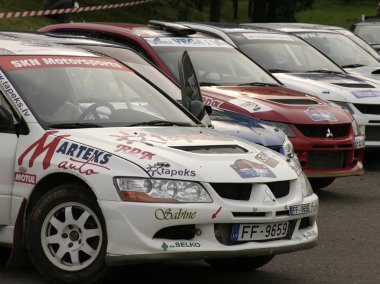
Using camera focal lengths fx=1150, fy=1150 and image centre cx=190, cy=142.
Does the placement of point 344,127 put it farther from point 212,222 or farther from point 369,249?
point 212,222

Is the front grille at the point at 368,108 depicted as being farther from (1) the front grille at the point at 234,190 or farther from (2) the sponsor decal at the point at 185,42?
(1) the front grille at the point at 234,190

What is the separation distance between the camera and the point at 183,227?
20.9 ft

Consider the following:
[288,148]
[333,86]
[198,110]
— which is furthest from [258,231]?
[333,86]

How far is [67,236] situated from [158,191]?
2.09 ft

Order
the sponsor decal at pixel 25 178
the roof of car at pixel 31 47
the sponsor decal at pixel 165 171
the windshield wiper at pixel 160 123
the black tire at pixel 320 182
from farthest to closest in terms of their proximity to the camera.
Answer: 1. the black tire at pixel 320 182
2. the roof of car at pixel 31 47
3. the windshield wiper at pixel 160 123
4. the sponsor decal at pixel 25 178
5. the sponsor decal at pixel 165 171

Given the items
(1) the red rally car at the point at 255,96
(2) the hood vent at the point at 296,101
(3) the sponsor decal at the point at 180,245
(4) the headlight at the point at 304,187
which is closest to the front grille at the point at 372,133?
(1) the red rally car at the point at 255,96

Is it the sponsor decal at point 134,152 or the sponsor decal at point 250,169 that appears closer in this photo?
the sponsor decal at point 134,152

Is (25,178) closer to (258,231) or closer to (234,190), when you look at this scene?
(234,190)

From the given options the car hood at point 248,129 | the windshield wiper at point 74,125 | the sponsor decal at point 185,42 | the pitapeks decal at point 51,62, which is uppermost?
the pitapeks decal at point 51,62

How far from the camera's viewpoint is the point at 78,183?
21.7 feet

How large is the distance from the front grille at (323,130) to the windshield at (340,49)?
4.68m

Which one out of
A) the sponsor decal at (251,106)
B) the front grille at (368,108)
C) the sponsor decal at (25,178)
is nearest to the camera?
the sponsor decal at (25,178)

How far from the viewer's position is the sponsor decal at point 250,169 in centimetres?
664

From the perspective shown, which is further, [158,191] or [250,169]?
[250,169]
